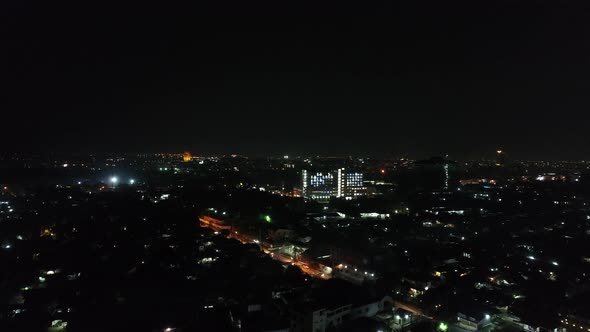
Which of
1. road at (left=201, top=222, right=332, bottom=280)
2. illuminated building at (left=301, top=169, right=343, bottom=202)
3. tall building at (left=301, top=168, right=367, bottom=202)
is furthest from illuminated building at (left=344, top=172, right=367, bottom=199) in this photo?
road at (left=201, top=222, right=332, bottom=280)

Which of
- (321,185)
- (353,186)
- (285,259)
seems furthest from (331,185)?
(285,259)

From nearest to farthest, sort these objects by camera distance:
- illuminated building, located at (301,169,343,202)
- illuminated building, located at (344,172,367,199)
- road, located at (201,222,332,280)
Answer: road, located at (201,222,332,280) < illuminated building, located at (301,169,343,202) < illuminated building, located at (344,172,367,199)

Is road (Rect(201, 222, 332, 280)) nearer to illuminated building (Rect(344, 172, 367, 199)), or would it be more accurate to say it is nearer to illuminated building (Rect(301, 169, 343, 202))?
illuminated building (Rect(301, 169, 343, 202))

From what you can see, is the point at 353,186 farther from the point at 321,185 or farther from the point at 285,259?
the point at 285,259

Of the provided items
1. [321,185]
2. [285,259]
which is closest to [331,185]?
[321,185]

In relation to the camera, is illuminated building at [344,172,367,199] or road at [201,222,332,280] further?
illuminated building at [344,172,367,199]

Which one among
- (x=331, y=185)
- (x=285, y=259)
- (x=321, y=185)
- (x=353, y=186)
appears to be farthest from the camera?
(x=353, y=186)

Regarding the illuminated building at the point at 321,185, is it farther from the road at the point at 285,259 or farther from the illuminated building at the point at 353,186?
the road at the point at 285,259

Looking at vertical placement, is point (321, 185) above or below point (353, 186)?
above

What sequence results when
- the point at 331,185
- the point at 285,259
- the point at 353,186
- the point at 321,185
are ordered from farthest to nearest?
the point at 353,186
the point at 331,185
the point at 321,185
the point at 285,259

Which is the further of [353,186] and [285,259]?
[353,186]

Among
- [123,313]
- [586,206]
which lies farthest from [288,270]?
[586,206]
